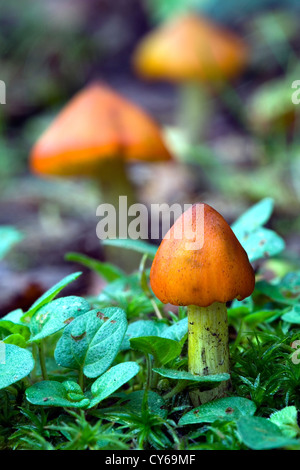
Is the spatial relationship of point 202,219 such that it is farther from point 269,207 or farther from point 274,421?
point 269,207

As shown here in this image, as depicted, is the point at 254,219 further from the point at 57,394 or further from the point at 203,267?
the point at 57,394

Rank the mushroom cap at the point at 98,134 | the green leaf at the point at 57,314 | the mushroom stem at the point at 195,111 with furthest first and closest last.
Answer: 1. the mushroom stem at the point at 195,111
2. the mushroom cap at the point at 98,134
3. the green leaf at the point at 57,314

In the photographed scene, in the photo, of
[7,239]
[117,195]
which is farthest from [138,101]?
[7,239]

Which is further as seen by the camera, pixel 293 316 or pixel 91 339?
pixel 293 316

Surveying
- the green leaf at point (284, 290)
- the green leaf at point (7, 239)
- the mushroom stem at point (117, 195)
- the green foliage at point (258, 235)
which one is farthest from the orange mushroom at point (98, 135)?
the green leaf at point (284, 290)

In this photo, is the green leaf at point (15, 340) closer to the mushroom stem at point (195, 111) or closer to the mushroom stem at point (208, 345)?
the mushroom stem at point (208, 345)

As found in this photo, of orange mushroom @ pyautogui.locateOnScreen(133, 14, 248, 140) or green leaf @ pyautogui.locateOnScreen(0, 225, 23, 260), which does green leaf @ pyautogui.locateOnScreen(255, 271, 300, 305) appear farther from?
orange mushroom @ pyautogui.locateOnScreen(133, 14, 248, 140)
